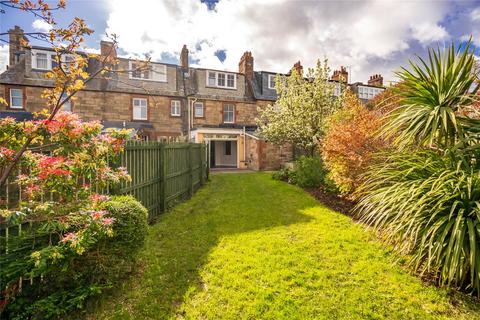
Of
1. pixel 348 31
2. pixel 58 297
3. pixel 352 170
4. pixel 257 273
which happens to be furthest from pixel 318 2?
pixel 58 297

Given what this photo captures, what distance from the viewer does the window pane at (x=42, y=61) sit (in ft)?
57.7

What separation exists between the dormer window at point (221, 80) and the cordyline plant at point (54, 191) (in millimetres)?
20211

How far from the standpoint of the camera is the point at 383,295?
327 cm

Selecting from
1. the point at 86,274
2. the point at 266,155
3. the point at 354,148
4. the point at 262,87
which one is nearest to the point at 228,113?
the point at 262,87

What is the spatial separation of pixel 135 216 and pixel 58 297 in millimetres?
1229

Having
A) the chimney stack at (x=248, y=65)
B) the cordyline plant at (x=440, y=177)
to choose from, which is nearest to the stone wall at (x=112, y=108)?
the chimney stack at (x=248, y=65)

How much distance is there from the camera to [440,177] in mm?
3479

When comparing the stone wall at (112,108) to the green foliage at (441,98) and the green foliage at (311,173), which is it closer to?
the green foliage at (311,173)

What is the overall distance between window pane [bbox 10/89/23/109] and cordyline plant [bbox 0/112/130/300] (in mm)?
19403

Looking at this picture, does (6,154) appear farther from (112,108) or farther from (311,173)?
(112,108)

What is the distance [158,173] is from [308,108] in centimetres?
926

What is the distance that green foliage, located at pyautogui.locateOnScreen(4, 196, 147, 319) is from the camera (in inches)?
104

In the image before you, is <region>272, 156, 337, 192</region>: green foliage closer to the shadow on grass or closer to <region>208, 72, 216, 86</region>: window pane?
the shadow on grass

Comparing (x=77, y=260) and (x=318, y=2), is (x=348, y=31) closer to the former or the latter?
(x=318, y=2)
